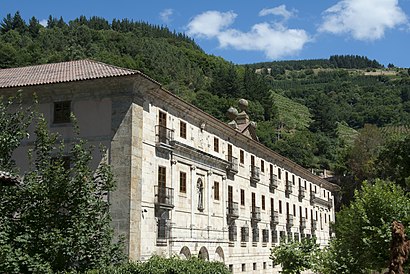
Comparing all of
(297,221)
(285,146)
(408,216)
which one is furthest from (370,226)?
(285,146)

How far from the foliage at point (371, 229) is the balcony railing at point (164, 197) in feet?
30.7

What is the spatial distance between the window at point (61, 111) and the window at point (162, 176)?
511 cm

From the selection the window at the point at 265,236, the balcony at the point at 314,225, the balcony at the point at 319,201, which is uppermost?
the balcony at the point at 319,201

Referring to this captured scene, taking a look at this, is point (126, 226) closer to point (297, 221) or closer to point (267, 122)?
point (297, 221)

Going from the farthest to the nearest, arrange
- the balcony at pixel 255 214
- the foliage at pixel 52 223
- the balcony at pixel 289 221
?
the balcony at pixel 289 221
the balcony at pixel 255 214
the foliage at pixel 52 223

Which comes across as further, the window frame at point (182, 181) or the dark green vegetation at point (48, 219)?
the window frame at point (182, 181)

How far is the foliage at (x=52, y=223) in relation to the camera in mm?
15656

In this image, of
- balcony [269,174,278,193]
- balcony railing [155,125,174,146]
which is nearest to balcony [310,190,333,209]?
balcony [269,174,278,193]

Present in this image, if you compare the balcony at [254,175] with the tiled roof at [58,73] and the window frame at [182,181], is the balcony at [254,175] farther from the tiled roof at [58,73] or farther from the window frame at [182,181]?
the tiled roof at [58,73]

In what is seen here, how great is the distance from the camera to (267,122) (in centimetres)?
11938

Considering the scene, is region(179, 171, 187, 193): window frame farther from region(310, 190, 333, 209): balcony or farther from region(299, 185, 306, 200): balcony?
region(310, 190, 333, 209): balcony

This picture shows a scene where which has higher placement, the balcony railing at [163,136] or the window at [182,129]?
the window at [182,129]

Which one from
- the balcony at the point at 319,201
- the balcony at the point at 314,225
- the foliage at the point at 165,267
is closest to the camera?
the foliage at the point at 165,267

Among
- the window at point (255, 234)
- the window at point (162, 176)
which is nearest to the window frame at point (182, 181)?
the window at point (162, 176)
